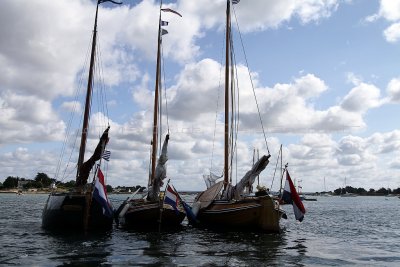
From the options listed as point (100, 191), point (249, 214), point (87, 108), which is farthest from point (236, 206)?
point (87, 108)

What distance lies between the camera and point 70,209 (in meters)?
29.2

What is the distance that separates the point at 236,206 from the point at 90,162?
36.4 feet

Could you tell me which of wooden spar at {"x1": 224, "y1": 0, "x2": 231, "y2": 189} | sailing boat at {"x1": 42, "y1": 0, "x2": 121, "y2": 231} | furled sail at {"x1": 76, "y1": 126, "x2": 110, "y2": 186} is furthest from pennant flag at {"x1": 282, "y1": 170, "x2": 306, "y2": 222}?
furled sail at {"x1": 76, "y1": 126, "x2": 110, "y2": 186}

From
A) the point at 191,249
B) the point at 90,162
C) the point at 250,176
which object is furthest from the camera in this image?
the point at 250,176

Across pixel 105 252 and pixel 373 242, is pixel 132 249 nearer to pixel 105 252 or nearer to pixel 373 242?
pixel 105 252

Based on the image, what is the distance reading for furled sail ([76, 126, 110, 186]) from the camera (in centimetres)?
3086

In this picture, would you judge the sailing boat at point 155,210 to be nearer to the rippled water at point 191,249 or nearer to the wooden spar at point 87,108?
the rippled water at point 191,249

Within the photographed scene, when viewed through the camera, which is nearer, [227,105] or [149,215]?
[149,215]

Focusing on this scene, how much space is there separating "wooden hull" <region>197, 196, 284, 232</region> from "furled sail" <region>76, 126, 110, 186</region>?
9.52 metres

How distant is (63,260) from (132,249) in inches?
181

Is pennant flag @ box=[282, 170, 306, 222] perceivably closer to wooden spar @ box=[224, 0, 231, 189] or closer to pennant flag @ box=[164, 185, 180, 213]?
wooden spar @ box=[224, 0, 231, 189]

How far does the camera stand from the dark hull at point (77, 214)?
2897cm

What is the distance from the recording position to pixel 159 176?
32031 mm

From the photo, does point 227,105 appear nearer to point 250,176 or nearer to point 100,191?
point 250,176
